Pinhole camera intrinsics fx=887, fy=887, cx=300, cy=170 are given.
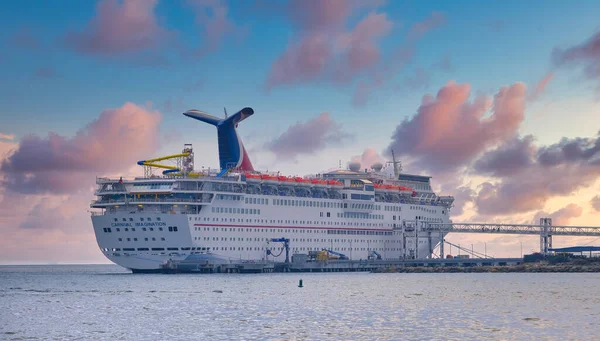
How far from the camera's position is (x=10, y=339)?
164 ft

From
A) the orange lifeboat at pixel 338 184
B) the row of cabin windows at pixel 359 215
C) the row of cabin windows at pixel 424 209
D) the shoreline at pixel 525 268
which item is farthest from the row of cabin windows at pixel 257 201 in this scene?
the row of cabin windows at pixel 424 209

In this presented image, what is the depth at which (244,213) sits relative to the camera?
122500mm

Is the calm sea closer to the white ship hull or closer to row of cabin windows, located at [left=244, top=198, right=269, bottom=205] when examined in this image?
the white ship hull

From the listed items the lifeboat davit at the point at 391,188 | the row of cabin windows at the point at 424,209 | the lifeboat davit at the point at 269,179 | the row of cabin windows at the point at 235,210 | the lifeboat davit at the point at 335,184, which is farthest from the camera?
the row of cabin windows at the point at 424,209

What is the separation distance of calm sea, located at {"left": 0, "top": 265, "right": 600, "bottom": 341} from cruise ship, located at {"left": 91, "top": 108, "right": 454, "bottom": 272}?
1506 centimetres

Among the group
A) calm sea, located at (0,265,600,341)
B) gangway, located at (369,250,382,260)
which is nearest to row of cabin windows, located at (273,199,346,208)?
gangway, located at (369,250,382,260)

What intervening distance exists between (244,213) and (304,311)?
59.1 metres

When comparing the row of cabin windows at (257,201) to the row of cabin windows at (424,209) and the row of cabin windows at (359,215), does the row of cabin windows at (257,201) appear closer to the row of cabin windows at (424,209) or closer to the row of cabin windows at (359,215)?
the row of cabin windows at (359,215)

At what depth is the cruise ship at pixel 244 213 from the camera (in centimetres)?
11319

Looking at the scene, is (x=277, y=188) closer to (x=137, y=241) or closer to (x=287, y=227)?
(x=287, y=227)

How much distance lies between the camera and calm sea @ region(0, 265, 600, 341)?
50.5m

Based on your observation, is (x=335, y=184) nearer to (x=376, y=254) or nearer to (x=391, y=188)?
(x=376, y=254)

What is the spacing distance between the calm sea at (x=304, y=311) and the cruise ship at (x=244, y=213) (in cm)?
1506

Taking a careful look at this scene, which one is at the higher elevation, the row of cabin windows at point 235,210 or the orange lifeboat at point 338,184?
the orange lifeboat at point 338,184
